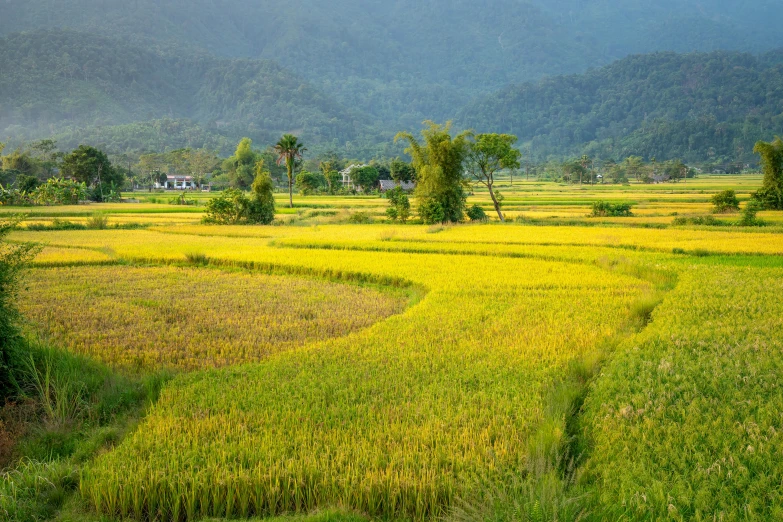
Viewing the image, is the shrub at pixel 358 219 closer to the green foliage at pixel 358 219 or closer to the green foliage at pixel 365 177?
the green foliage at pixel 358 219

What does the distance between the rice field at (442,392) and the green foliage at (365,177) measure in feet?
231

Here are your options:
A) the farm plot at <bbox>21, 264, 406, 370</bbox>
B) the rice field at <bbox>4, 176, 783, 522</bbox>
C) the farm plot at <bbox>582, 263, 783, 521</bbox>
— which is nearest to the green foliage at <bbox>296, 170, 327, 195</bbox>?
the farm plot at <bbox>21, 264, 406, 370</bbox>

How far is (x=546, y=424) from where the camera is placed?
17.8 ft

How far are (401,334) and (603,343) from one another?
3037mm

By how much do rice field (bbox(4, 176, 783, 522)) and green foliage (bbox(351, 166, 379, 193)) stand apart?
7046 centimetres

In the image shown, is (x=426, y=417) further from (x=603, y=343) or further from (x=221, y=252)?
(x=221, y=252)

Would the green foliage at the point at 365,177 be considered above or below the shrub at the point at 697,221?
above

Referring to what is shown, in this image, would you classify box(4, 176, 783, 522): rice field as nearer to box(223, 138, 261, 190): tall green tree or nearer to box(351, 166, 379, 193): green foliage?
box(351, 166, 379, 193): green foliage

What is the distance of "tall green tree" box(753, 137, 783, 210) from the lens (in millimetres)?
42375

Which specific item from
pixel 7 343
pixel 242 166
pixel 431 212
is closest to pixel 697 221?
pixel 431 212

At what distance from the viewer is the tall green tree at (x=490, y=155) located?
3838 centimetres

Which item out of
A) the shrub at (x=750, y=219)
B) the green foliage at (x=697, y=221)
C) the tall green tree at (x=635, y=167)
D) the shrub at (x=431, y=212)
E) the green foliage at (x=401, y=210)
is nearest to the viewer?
the shrub at (x=750, y=219)

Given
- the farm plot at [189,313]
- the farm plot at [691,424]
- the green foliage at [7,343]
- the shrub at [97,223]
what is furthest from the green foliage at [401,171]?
the green foliage at [7,343]

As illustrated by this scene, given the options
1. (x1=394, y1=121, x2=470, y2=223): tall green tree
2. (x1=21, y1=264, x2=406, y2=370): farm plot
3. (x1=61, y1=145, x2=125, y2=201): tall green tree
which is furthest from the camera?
(x1=61, y1=145, x2=125, y2=201): tall green tree
